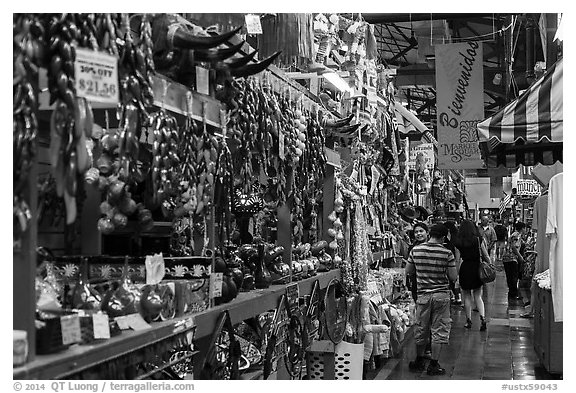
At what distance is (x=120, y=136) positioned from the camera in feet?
9.82

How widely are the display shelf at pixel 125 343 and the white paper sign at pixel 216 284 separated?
7cm

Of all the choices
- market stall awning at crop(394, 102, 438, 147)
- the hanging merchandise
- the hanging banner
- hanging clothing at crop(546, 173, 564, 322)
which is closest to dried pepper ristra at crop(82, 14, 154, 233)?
the hanging merchandise

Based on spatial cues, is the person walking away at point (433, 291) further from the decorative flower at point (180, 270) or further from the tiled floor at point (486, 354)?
the decorative flower at point (180, 270)

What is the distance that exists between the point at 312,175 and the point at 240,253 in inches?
50.8

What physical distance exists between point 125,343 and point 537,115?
3830 mm

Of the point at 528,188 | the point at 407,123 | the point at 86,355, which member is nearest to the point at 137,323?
the point at 86,355

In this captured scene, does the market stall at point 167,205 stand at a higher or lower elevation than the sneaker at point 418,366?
higher

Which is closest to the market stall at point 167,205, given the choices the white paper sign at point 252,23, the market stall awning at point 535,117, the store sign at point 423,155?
the white paper sign at point 252,23

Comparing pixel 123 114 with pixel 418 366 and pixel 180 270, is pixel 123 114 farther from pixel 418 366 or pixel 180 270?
pixel 418 366

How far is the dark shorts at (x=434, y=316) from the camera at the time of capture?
27.2 ft

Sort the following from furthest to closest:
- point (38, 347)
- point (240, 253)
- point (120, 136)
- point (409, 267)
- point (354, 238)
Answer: point (409, 267)
point (354, 238)
point (240, 253)
point (120, 136)
point (38, 347)

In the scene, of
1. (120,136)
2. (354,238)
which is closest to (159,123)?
(120,136)
